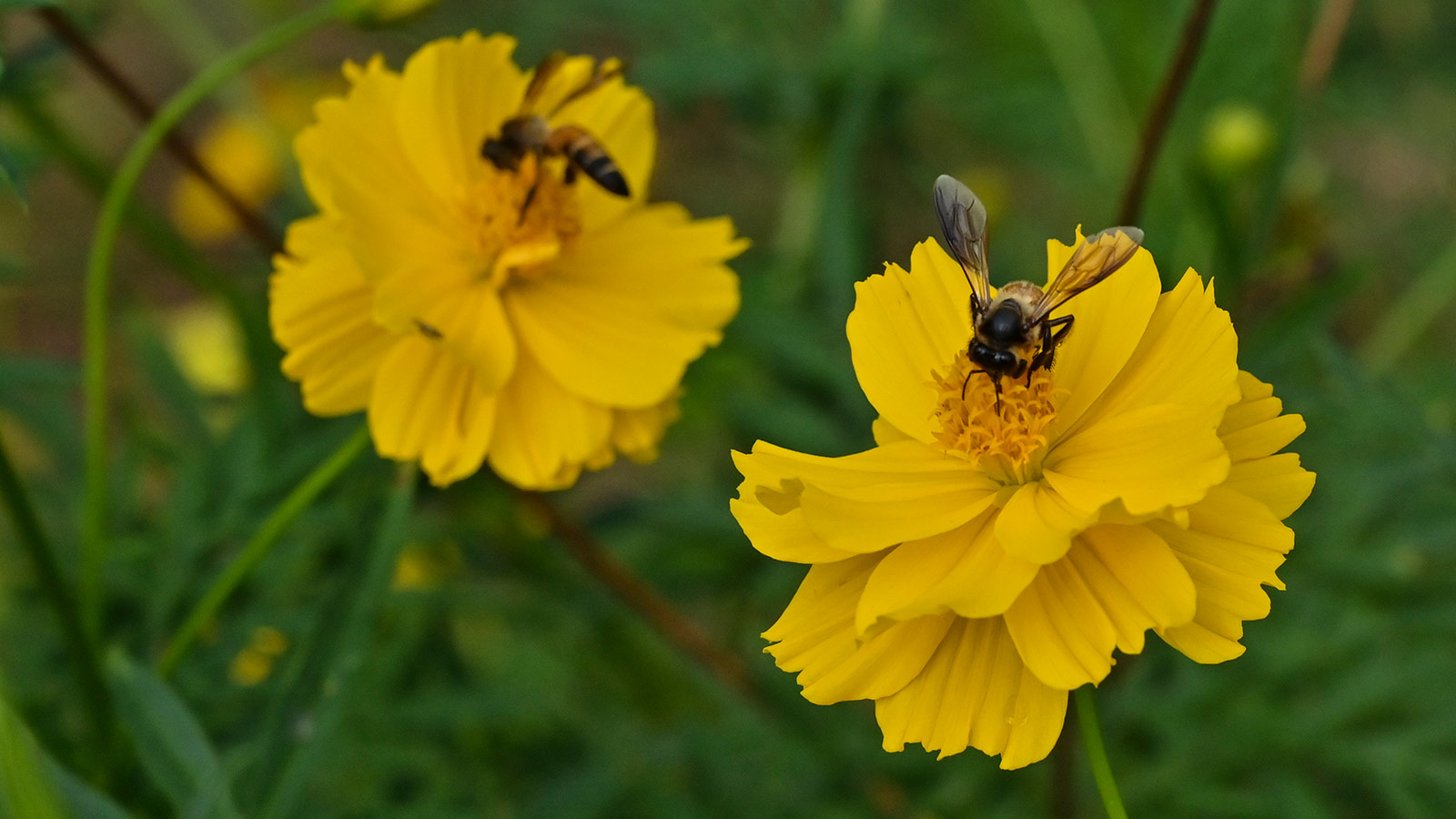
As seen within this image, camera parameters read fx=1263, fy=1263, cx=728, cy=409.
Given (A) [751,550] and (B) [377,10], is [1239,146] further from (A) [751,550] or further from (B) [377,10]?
(B) [377,10]

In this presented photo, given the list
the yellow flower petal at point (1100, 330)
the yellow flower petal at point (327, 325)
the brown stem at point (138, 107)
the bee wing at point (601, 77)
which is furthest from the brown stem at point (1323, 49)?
the brown stem at point (138, 107)

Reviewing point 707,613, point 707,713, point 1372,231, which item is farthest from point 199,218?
point 1372,231

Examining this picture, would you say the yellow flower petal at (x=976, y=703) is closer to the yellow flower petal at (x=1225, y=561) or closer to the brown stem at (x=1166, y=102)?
the yellow flower petal at (x=1225, y=561)

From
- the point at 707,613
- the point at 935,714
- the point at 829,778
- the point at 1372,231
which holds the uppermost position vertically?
the point at 935,714

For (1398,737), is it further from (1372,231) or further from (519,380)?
(1372,231)

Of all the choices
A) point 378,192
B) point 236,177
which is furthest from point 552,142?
point 236,177

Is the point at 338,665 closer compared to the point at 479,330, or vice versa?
the point at 338,665
